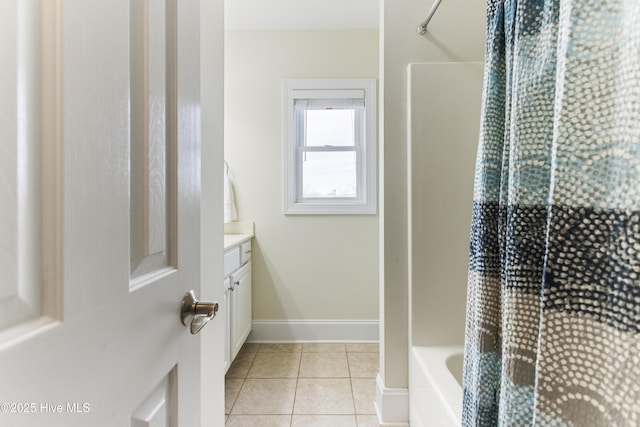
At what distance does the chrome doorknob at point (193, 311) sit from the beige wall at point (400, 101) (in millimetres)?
1082

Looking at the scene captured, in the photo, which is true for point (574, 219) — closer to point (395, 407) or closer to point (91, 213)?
point (91, 213)

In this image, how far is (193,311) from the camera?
2.02 ft

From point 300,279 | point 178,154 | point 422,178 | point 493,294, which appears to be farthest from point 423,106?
point 300,279

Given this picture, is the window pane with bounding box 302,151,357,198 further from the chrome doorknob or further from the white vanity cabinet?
the chrome doorknob

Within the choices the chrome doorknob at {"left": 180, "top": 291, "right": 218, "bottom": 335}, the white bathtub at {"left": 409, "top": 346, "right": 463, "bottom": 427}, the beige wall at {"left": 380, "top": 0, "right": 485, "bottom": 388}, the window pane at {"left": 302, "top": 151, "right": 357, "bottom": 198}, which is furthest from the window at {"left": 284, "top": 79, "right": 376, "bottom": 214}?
the chrome doorknob at {"left": 180, "top": 291, "right": 218, "bottom": 335}

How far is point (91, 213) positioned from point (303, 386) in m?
1.84

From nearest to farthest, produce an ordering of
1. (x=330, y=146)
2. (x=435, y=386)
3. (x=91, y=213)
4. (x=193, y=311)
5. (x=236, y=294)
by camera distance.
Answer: (x=91, y=213)
(x=193, y=311)
(x=435, y=386)
(x=236, y=294)
(x=330, y=146)

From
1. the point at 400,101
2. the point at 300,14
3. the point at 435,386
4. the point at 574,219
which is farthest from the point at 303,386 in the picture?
the point at 300,14

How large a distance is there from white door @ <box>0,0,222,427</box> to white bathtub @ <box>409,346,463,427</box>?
2.84 ft

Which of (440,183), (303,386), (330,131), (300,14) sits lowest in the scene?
(303,386)

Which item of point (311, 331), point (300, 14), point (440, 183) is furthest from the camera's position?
point (311, 331)

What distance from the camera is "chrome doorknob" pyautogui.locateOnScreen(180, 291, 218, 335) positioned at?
0.61 m

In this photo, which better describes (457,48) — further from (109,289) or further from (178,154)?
(109,289)

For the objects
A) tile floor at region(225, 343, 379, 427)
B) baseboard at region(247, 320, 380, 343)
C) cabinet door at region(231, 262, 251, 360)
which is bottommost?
tile floor at region(225, 343, 379, 427)
